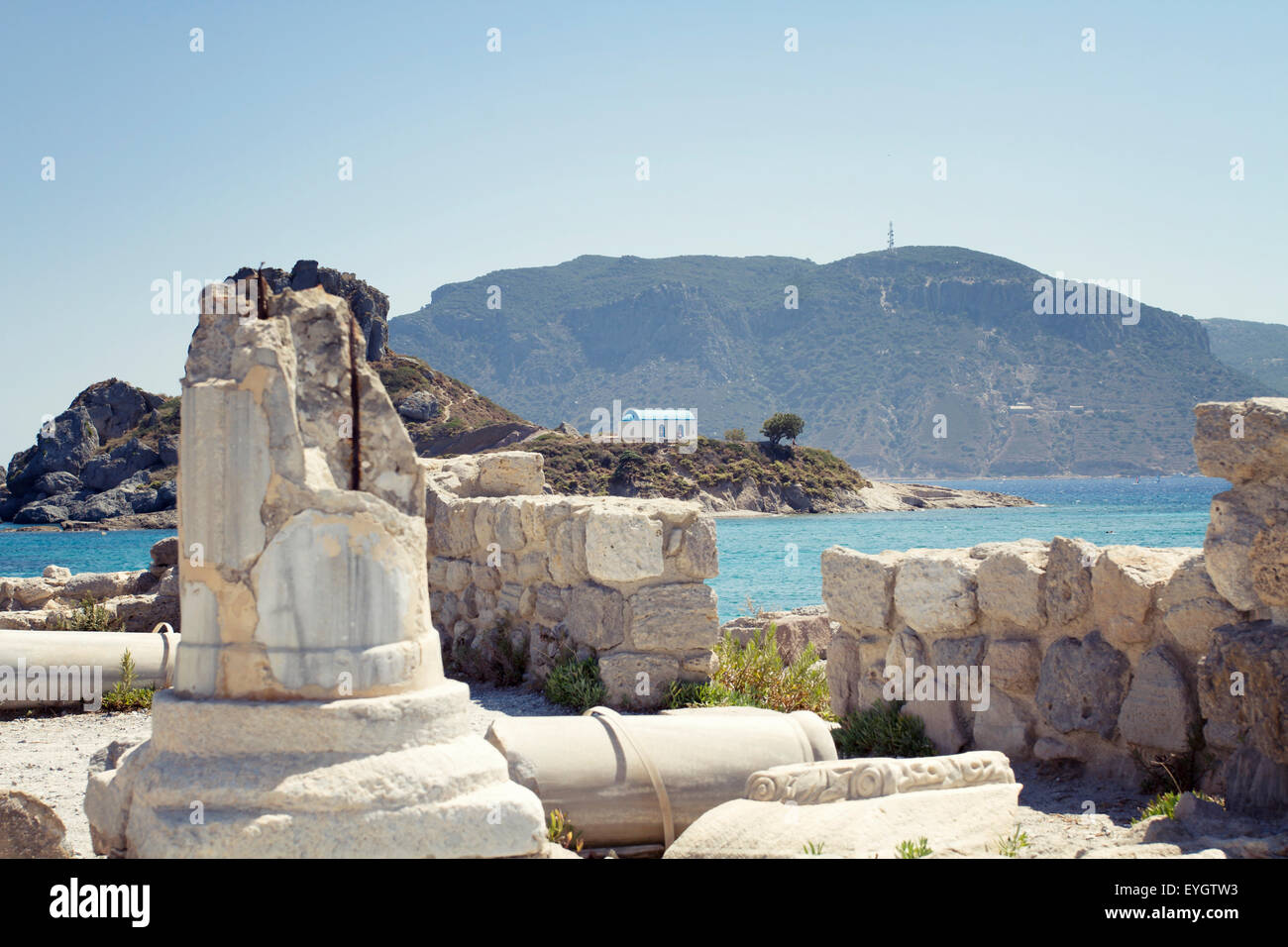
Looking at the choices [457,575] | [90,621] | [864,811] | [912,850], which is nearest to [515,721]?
[864,811]

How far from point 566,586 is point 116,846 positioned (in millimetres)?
4970

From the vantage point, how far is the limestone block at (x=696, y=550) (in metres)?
7.75

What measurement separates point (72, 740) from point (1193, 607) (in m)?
6.81

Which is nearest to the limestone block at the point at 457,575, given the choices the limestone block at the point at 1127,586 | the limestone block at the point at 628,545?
the limestone block at the point at 628,545

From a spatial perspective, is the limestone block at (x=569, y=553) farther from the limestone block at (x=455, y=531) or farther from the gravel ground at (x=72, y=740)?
the limestone block at (x=455, y=531)

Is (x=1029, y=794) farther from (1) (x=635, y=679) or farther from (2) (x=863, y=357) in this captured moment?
(2) (x=863, y=357)

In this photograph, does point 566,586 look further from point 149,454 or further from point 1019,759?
point 149,454

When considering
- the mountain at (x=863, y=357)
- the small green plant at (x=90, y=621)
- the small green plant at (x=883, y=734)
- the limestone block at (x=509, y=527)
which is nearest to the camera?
the small green plant at (x=883, y=734)

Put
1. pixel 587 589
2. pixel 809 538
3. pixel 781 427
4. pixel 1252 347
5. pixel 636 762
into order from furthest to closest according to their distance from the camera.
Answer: pixel 1252 347, pixel 781 427, pixel 809 538, pixel 587 589, pixel 636 762

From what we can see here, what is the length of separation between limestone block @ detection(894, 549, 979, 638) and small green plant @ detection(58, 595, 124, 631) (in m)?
7.32

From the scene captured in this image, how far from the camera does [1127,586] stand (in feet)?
17.3

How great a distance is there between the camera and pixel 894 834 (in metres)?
3.92

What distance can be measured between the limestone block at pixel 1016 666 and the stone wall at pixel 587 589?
236 centimetres

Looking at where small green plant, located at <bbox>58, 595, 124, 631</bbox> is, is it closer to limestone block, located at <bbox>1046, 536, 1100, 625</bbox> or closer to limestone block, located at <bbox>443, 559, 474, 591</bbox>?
limestone block, located at <bbox>443, 559, 474, 591</bbox>
